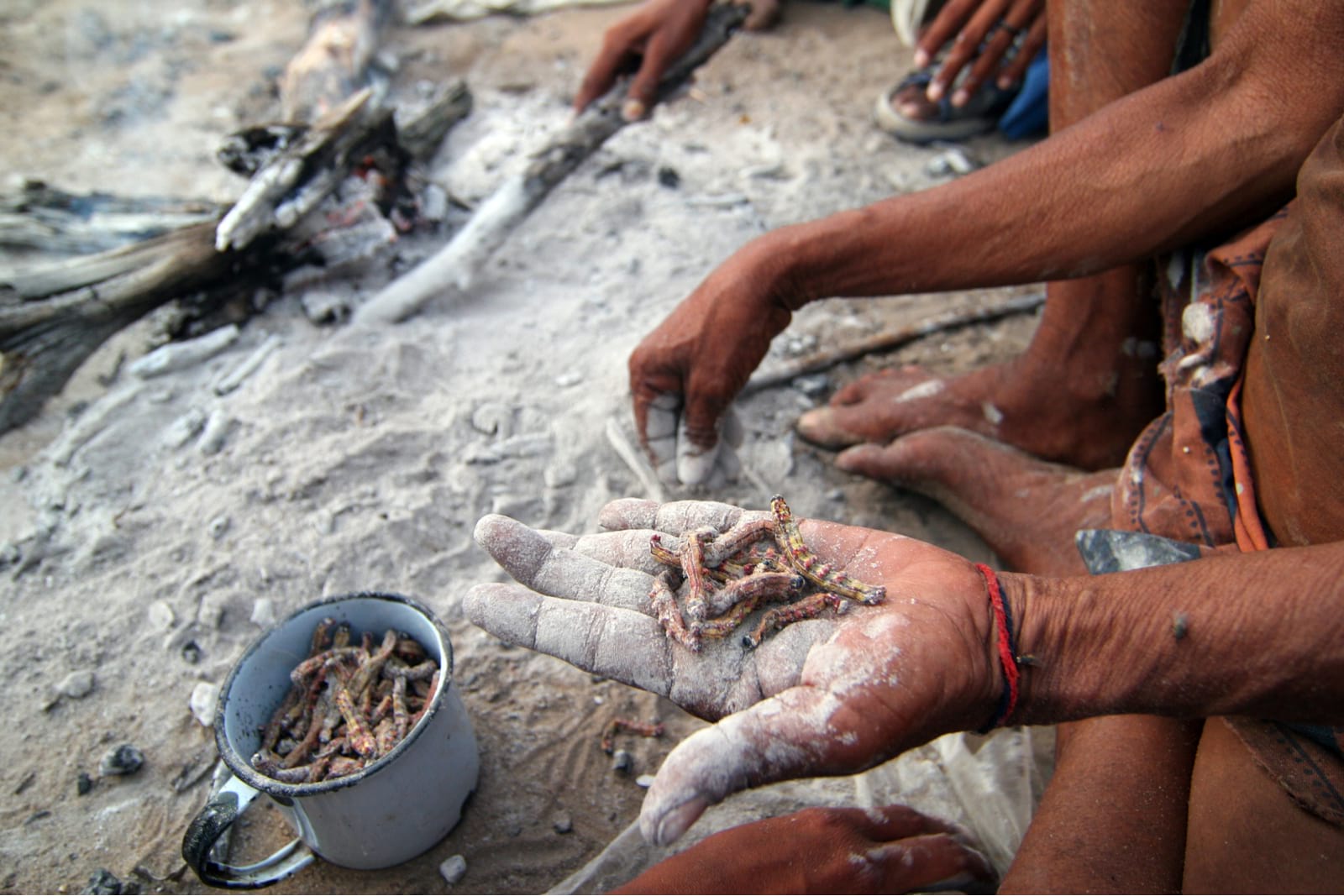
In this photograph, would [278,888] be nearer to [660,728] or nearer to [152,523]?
[660,728]

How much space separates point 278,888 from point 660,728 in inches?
40.2

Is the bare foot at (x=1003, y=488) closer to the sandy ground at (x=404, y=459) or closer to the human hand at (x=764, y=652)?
the sandy ground at (x=404, y=459)

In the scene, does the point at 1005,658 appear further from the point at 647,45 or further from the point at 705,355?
the point at 647,45

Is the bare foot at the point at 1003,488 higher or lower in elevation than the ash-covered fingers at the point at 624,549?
lower

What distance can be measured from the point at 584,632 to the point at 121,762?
147cm

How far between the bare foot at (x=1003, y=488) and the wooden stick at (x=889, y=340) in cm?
53

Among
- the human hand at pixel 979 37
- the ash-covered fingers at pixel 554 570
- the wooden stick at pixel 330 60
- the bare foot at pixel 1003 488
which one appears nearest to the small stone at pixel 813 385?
the bare foot at pixel 1003 488

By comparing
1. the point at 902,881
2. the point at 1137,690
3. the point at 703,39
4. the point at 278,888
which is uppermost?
the point at 703,39

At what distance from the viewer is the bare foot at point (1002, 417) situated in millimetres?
3068

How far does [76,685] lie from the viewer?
7.96 ft

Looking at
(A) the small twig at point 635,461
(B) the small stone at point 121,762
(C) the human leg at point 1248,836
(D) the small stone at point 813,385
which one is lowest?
(B) the small stone at point 121,762

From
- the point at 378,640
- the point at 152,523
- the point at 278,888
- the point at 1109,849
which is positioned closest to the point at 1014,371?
the point at 1109,849

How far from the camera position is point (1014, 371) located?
315 cm

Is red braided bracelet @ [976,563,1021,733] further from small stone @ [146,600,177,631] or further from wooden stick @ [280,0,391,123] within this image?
wooden stick @ [280,0,391,123]
